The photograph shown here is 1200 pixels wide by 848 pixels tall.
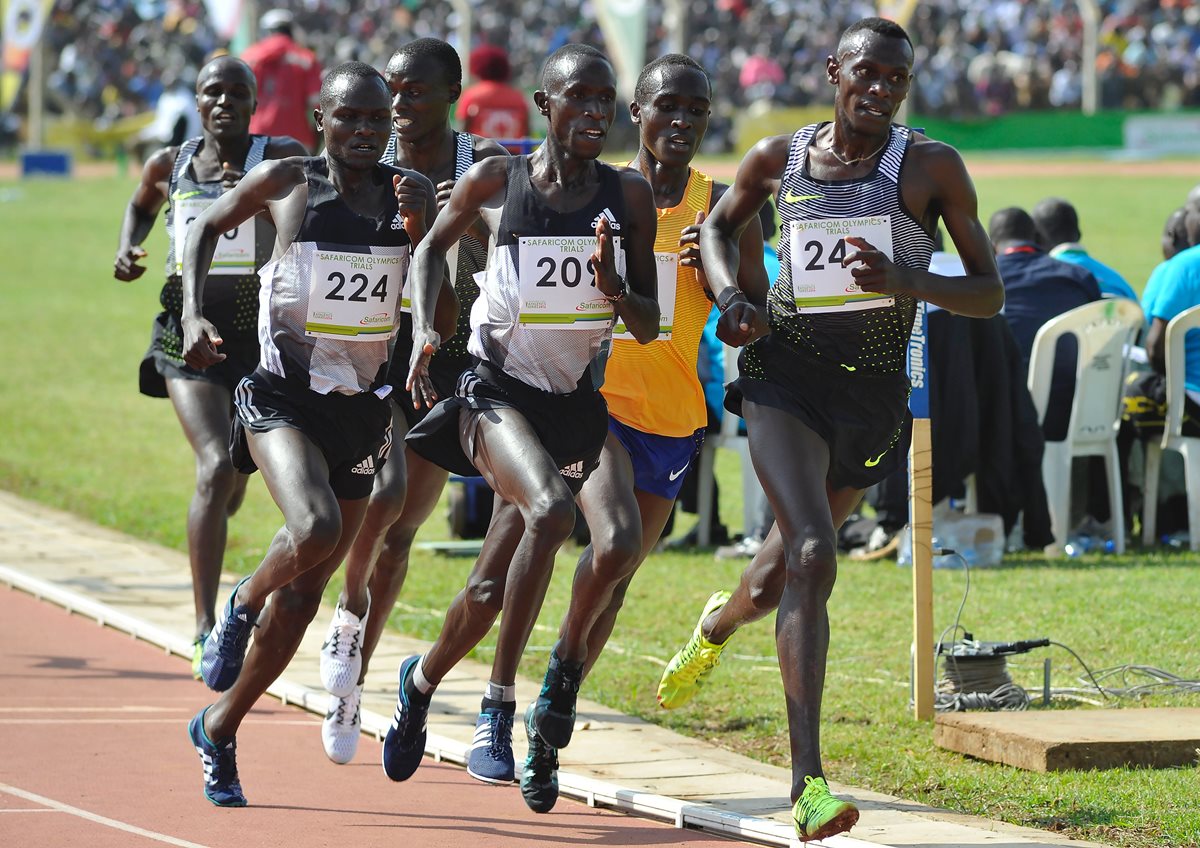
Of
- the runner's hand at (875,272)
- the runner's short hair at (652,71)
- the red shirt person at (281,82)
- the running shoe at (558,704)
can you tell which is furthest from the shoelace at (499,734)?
the red shirt person at (281,82)

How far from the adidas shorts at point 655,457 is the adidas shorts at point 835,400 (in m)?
0.39

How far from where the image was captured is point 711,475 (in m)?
10.7

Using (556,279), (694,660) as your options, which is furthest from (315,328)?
(694,660)

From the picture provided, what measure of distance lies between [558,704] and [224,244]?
279cm

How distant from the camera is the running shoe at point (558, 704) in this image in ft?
18.1

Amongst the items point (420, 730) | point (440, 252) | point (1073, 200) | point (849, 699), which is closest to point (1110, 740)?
point (849, 699)

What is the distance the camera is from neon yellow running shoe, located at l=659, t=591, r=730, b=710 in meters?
6.52

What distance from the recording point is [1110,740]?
19.7 ft

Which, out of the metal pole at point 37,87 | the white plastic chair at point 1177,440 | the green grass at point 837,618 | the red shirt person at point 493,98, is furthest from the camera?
the metal pole at point 37,87

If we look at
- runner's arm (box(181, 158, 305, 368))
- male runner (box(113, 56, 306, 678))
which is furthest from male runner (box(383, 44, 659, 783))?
male runner (box(113, 56, 306, 678))

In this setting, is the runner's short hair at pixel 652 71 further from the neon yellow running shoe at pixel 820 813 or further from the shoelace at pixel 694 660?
the neon yellow running shoe at pixel 820 813

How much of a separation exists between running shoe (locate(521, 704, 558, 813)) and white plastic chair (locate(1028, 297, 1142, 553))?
5327 millimetres

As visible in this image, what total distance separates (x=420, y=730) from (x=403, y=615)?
125 inches

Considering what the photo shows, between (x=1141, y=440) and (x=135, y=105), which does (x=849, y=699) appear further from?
(x=135, y=105)
